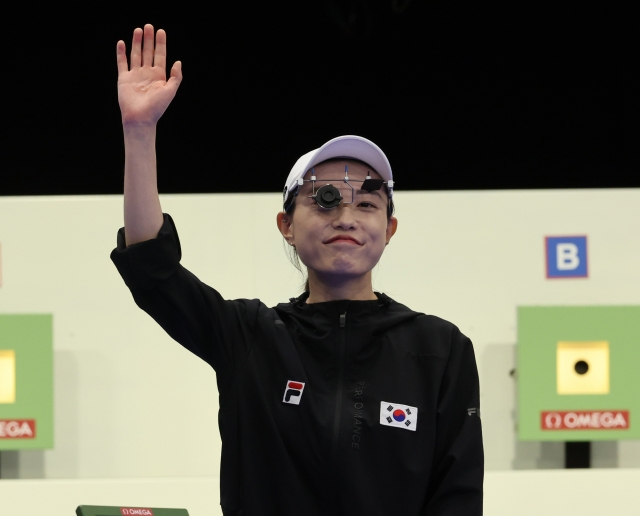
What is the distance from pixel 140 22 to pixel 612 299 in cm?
210

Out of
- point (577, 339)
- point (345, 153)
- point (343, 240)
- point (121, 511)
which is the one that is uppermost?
point (345, 153)

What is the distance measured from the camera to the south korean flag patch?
138cm

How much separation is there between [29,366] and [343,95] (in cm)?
184

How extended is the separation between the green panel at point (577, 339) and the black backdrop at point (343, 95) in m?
1.39

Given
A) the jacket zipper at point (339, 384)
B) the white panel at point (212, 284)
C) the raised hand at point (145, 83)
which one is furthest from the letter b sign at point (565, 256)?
the raised hand at point (145, 83)

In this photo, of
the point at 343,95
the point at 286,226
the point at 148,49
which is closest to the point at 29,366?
the point at 286,226

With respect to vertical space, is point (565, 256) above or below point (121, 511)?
above

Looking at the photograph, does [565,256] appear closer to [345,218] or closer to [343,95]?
[345,218]

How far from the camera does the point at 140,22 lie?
3668 millimetres

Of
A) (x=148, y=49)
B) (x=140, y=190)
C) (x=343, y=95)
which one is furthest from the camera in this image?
(x=343, y=95)

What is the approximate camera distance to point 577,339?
2.54 meters

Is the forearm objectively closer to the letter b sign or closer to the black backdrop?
the letter b sign

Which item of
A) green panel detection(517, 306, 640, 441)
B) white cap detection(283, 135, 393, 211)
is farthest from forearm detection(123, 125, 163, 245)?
green panel detection(517, 306, 640, 441)

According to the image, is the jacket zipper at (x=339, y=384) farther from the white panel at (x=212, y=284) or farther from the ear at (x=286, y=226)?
the white panel at (x=212, y=284)
